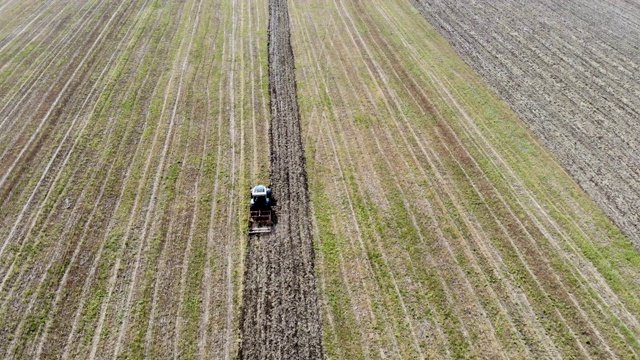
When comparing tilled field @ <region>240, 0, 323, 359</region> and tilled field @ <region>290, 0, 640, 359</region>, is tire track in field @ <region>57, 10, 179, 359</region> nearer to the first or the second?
tilled field @ <region>240, 0, 323, 359</region>

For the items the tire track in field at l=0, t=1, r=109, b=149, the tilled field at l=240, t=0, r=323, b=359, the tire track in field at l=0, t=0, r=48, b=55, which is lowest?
the tilled field at l=240, t=0, r=323, b=359

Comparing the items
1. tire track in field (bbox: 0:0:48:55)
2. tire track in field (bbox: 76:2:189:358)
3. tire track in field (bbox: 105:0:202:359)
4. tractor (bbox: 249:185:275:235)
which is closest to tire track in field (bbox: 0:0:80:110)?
tire track in field (bbox: 0:0:48:55)

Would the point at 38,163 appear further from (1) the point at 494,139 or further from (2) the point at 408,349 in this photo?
(1) the point at 494,139

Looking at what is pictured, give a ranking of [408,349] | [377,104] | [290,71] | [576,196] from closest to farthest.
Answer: [408,349], [576,196], [377,104], [290,71]

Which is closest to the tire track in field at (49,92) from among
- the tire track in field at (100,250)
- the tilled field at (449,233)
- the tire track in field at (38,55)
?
the tire track in field at (38,55)

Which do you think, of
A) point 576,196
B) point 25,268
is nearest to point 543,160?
point 576,196

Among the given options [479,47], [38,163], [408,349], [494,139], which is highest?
[479,47]

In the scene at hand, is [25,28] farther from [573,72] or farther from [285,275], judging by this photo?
[573,72]

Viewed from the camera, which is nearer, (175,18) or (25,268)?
(25,268)
